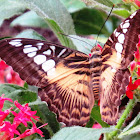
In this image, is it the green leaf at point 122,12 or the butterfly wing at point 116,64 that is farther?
the green leaf at point 122,12

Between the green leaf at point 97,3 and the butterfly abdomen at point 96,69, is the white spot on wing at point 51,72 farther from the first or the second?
the green leaf at point 97,3

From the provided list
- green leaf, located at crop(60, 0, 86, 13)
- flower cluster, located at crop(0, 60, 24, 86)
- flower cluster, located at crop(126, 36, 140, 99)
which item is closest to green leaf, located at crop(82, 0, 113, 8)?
flower cluster, located at crop(126, 36, 140, 99)

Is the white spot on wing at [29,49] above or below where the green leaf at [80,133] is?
above

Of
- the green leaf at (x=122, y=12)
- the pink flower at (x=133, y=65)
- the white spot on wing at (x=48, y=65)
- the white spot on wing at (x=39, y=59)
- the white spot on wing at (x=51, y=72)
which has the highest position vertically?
the green leaf at (x=122, y=12)

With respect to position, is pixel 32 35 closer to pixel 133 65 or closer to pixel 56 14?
pixel 56 14

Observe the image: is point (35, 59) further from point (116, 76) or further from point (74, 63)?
point (116, 76)

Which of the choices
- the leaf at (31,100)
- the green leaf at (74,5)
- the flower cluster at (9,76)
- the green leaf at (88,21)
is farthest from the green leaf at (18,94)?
the green leaf at (88,21)
